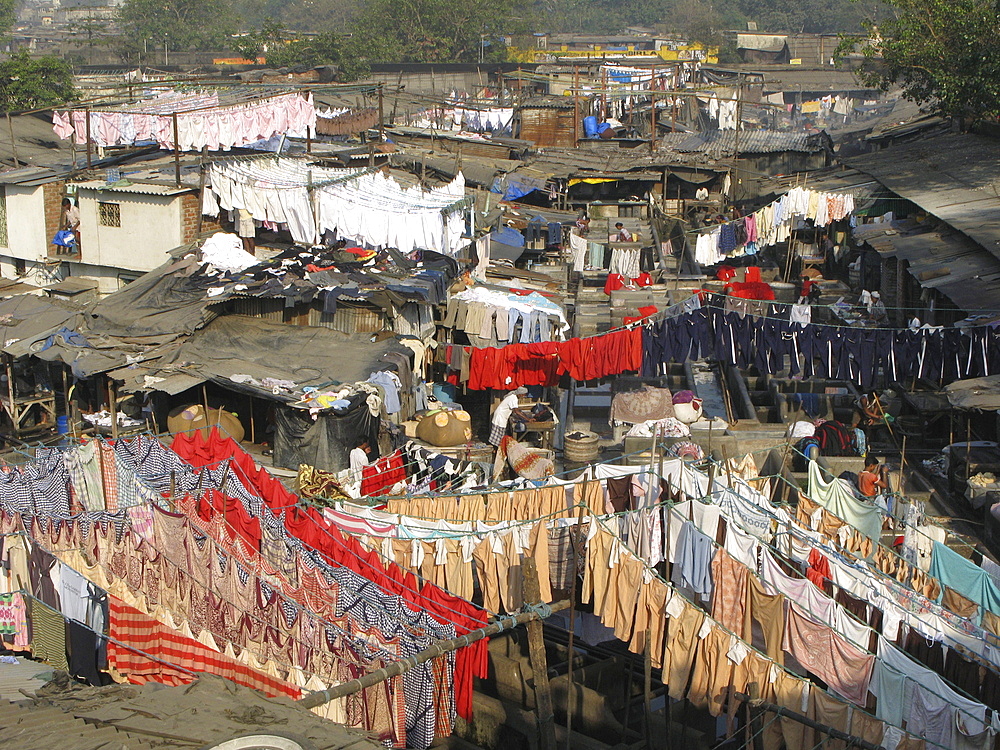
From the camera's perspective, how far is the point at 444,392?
2014 centimetres

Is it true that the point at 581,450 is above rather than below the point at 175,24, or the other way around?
below

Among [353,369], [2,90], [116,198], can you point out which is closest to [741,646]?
[353,369]

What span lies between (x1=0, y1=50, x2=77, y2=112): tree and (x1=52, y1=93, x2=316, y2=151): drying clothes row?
1591 cm

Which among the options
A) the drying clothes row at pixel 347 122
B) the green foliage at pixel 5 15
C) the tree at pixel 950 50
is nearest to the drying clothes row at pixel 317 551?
the tree at pixel 950 50

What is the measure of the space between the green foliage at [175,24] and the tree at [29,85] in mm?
31351

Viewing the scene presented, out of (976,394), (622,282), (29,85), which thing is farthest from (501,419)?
(29,85)

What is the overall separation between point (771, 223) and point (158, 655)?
2224 cm

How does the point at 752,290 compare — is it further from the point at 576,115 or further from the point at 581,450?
the point at 576,115

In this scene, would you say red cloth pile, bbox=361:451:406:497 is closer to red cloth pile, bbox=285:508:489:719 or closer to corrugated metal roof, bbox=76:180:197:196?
red cloth pile, bbox=285:508:489:719

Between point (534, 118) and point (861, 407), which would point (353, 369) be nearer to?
point (861, 407)

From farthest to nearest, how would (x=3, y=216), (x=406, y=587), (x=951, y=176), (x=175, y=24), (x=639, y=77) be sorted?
(x=175, y=24) → (x=639, y=77) → (x=951, y=176) → (x=3, y=216) → (x=406, y=587)

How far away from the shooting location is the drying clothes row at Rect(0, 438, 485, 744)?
10.6 metres

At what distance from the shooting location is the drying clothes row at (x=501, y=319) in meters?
20.1

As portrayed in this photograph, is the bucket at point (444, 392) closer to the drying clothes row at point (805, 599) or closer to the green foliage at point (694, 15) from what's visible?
the drying clothes row at point (805, 599)
